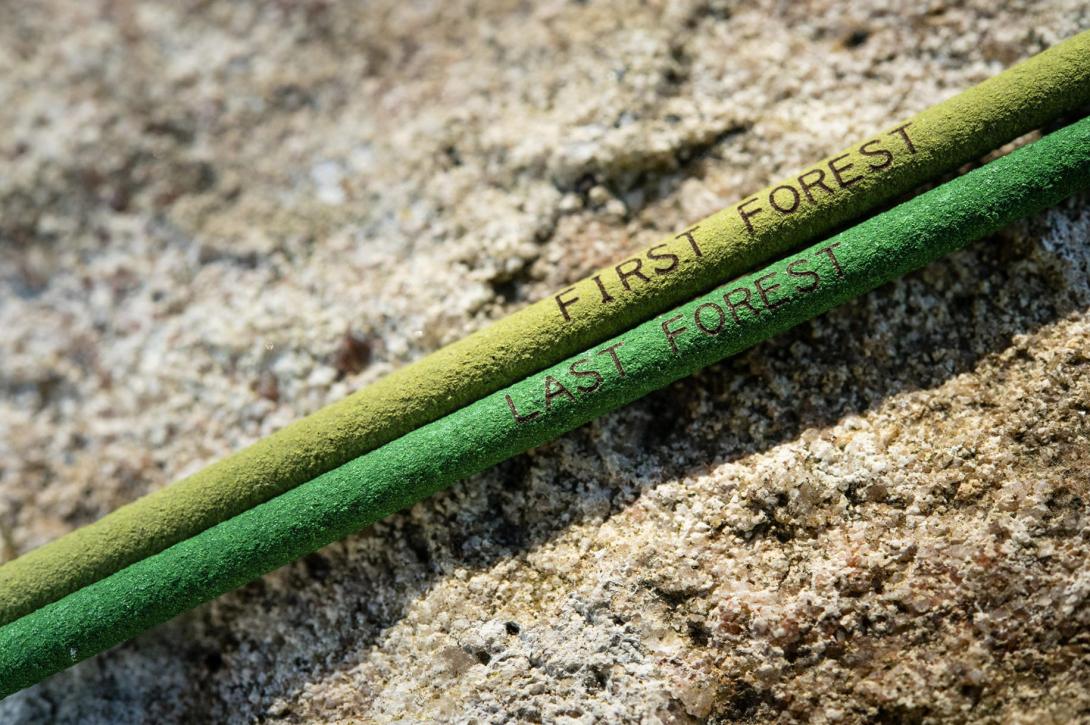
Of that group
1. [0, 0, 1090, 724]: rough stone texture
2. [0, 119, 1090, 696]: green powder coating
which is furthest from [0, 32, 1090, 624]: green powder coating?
[0, 0, 1090, 724]: rough stone texture

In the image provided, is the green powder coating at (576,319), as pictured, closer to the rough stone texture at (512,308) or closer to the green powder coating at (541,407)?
the green powder coating at (541,407)

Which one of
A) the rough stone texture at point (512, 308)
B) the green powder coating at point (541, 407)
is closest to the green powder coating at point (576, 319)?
the green powder coating at point (541, 407)

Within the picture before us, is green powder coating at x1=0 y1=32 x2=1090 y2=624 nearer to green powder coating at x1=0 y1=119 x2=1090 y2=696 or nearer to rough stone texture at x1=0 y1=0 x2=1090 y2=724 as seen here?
green powder coating at x1=0 y1=119 x2=1090 y2=696

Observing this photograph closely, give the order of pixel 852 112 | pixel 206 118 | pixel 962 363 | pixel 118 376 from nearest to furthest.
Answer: pixel 962 363 < pixel 852 112 < pixel 118 376 < pixel 206 118

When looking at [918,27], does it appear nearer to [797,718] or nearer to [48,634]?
[797,718]

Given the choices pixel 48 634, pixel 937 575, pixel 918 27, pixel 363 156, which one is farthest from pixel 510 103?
pixel 48 634

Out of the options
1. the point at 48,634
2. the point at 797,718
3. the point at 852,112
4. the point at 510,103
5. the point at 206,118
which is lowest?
the point at 797,718
